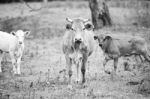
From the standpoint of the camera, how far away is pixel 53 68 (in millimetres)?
12023

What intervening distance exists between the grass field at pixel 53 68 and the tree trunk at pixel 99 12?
2.11ft

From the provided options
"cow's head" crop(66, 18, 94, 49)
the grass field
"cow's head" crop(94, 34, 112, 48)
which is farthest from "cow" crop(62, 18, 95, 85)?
"cow's head" crop(94, 34, 112, 48)

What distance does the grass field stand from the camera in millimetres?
8961

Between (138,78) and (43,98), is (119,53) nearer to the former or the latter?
(138,78)

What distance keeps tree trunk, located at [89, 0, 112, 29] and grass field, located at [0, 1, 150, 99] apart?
25.3 inches

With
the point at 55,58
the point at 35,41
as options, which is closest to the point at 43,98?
the point at 55,58

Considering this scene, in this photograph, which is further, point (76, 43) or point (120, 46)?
point (120, 46)

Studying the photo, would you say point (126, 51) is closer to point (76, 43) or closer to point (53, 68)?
point (53, 68)

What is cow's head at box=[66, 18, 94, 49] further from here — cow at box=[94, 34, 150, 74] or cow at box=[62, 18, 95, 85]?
cow at box=[94, 34, 150, 74]

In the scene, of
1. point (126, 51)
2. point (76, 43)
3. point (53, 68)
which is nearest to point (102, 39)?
point (126, 51)

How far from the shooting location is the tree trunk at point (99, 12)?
19.1 metres

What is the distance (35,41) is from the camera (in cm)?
1897

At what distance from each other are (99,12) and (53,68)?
7.98m

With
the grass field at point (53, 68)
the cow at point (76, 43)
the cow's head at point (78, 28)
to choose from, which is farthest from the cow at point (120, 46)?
the cow's head at point (78, 28)
